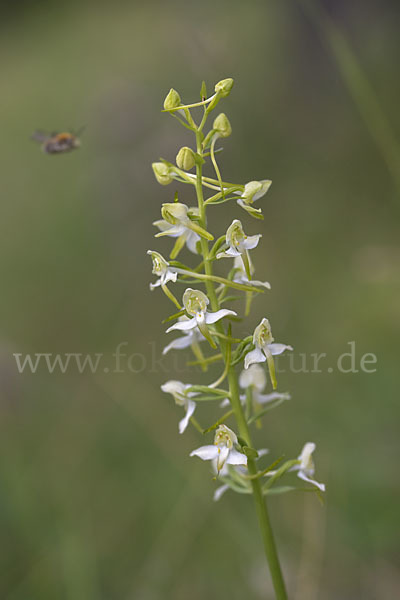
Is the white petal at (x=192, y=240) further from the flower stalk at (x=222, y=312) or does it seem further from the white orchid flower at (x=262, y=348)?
the white orchid flower at (x=262, y=348)

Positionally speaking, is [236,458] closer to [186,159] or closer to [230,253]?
[230,253]

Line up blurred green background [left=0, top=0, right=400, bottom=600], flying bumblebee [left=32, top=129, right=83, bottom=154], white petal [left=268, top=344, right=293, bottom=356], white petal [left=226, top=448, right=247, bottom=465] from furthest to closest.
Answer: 1. blurred green background [left=0, top=0, right=400, bottom=600]
2. flying bumblebee [left=32, top=129, right=83, bottom=154]
3. white petal [left=268, top=344, right=293, bottom=356]
4. white petal [left=226, top=448, right=247, bottom=465]

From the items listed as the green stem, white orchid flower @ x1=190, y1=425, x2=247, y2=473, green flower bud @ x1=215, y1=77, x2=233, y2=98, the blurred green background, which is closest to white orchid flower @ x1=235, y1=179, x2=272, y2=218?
the green stem

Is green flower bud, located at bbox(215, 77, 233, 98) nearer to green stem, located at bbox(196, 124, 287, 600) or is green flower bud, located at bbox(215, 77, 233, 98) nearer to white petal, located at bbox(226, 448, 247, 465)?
green stem, located at bbox(196, 124, 287, 600)

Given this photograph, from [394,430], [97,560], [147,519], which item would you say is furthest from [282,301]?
[97,560]

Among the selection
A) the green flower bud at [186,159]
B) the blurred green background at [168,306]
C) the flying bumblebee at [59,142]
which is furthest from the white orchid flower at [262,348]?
the flying bumblebee at [59,142]

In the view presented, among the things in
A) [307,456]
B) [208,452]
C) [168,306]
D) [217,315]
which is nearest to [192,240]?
[217,315]

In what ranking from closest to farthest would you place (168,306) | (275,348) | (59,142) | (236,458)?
(236,458), (275,348), (59,142), (168,306)
